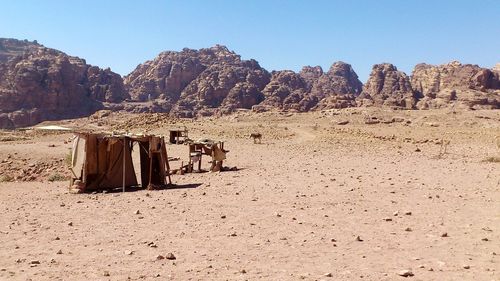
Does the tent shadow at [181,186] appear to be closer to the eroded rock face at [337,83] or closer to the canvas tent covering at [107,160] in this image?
the canvas tent covering at [107,160]

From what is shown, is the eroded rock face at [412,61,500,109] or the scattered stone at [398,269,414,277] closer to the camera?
the scattered stone at [398,269,414,277]

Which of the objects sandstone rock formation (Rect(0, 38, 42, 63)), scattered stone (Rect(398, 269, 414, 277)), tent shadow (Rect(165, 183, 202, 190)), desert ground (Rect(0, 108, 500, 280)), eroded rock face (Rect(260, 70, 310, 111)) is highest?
sandstone rock formation (Rect(0, 38, 42, 63))

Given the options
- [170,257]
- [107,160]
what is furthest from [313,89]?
[170,257]

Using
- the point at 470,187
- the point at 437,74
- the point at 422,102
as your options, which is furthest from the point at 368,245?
the point at 437,74

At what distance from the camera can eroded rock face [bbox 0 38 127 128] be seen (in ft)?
336

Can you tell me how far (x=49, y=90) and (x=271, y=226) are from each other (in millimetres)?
106416

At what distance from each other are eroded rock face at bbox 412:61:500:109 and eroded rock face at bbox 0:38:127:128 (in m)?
70.3

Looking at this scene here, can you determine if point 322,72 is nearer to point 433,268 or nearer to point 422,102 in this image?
point 422,102

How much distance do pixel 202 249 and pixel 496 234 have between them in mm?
5050

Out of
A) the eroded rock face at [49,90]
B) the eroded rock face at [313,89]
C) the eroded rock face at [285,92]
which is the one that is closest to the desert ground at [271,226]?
the eroded rock face at [313,89]

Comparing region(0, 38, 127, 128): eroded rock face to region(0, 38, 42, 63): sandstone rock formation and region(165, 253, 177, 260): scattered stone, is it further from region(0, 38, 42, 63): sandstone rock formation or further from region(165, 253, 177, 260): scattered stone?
region(165, 253, 177, 260): scattered stone

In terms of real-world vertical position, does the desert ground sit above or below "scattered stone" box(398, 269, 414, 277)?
below

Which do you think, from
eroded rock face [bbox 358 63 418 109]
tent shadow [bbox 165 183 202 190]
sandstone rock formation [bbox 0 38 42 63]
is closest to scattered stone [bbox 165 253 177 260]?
tent shadow [bbox 165 183 202 190]

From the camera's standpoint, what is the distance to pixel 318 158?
24156mm
